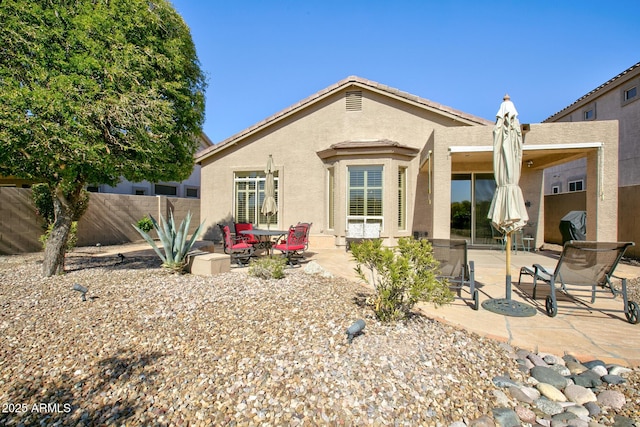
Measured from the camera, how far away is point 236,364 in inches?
132

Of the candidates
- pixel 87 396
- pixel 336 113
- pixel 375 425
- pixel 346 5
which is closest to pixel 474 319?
pixel 375 425

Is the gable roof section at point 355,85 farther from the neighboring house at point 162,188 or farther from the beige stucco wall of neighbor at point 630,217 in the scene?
the neighboring house at point 162,188

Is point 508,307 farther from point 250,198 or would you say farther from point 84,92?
point 250,198

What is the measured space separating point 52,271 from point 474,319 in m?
8.44

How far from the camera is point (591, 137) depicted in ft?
27.6

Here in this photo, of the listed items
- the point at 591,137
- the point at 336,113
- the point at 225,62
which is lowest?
the point at 591,137

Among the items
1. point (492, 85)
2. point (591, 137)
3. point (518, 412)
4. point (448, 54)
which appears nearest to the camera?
point (518, 412)

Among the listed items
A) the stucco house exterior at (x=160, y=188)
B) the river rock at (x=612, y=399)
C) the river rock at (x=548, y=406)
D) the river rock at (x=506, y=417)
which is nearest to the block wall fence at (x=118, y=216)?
the stucco house exterior at (x=160, y=188)

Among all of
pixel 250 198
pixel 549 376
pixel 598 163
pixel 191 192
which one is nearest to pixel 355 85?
pixel 250 198

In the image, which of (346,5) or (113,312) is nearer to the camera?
(113,312)

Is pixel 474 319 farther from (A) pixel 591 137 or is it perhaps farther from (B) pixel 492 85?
(B) pixel 492 85

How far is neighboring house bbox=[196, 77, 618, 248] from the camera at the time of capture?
1155cm

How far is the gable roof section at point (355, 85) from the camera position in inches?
459

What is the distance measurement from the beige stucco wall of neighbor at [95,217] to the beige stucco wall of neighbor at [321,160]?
377 centimetres
